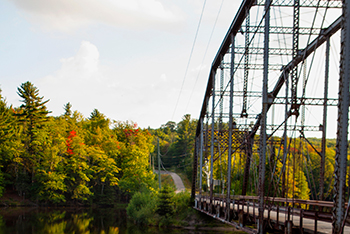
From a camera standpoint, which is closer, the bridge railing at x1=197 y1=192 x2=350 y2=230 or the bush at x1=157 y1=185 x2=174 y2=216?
the bridge railing at x1=197 y1=192 x2=350 y2=230

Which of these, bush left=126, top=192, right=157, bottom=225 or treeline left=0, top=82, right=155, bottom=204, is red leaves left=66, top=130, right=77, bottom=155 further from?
bush left=126, top=192, right=157, bottom=225

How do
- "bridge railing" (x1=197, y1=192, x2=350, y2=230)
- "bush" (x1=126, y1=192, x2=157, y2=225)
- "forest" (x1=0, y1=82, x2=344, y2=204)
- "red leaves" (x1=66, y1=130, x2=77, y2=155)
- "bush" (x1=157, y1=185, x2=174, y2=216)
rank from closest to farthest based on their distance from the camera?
"bridge railing" (x1=197, y1=192, x2=350, y2=230)
"bush" (x1=157, y1=185, x2=174, y2=216)
"bush" (x1=126, y1=192, x2=157, y2=225)
"forest" (x1=0, y1=82, x2=344, y2=204)
"red leaves" (x1=66, y1=130, x2=77, y2=155)

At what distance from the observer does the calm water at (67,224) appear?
33.0 metres

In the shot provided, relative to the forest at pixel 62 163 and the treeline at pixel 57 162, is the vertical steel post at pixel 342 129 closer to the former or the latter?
the forest at pixel 62 163

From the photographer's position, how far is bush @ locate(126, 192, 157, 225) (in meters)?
36.9

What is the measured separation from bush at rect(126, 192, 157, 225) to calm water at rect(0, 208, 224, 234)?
38.5 inches

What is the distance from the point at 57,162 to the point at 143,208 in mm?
20332

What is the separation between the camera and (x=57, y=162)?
52.2m

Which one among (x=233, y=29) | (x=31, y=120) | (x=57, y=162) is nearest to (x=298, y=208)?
(x=233, y=29)

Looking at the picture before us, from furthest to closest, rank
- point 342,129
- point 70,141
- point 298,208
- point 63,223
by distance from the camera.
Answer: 1. point 70,141
2. point 63,223
3. point 298,208
4. point 342,129

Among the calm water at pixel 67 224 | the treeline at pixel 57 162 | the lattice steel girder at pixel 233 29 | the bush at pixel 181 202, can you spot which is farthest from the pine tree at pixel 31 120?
the lattice steel girder at pixel 233 29

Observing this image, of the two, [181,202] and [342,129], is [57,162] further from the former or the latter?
[342,129]

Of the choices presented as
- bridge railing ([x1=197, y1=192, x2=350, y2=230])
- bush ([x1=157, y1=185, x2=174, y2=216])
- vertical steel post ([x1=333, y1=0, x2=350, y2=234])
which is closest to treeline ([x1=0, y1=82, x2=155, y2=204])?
bush ([x1=157, y1=185, x2=174, y2=216])

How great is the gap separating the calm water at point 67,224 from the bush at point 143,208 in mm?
979
